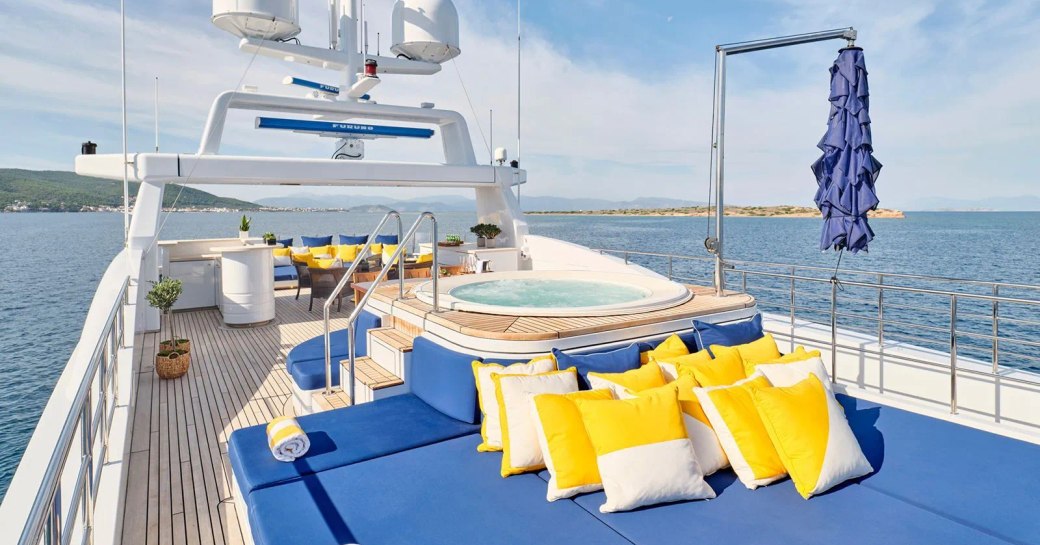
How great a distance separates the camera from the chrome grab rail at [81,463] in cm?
103

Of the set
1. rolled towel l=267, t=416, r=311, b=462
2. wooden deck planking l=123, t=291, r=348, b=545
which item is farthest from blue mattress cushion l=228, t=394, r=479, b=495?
wooden deck planking l=123, t=291, r=348, b=545

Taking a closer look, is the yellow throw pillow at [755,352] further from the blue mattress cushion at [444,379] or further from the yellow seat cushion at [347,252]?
the yellow seat cushion at [347,252]

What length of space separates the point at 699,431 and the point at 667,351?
0.70 m

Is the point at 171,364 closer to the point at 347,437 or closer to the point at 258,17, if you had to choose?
the point at 347,437

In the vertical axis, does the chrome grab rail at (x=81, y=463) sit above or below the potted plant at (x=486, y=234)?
below

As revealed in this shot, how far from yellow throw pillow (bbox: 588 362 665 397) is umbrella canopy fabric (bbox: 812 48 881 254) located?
145 cm

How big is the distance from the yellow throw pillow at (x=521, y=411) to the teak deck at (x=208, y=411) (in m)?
0.42

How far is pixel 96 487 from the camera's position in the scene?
227 cm

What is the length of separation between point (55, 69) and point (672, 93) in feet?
89.6

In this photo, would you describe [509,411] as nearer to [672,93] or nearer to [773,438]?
[773,438]

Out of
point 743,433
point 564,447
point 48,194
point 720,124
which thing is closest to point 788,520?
point 743,433

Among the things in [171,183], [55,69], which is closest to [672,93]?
[171,183]

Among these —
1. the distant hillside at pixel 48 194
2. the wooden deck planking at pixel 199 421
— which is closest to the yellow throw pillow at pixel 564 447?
the wooden deck planking at pixel 199 421

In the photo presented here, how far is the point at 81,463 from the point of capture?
5.64ft
